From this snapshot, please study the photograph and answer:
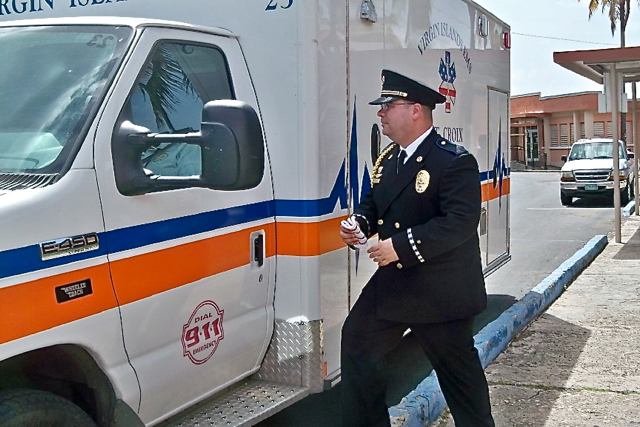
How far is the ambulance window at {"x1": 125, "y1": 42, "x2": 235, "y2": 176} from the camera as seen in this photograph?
3.23m

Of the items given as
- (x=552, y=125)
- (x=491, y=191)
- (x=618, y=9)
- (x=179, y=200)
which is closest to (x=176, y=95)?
(x=179, y=200)

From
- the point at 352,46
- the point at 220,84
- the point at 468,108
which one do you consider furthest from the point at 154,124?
the point at 468,108

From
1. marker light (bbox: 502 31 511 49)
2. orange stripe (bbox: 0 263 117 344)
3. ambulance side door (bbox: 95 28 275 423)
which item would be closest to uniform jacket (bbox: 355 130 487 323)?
ambulance side door (bbox: 95 28 275 423)

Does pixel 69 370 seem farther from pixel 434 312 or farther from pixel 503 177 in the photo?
pixel 503 177

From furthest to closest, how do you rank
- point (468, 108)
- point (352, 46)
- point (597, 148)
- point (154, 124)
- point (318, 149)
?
point (597, 148), point (468, 108), point (352, 46), point (318, 149), point (154, 124)

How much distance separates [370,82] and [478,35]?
2.61m

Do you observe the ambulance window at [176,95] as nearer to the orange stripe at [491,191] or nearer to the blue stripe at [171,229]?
the blue stripe at [171,229]

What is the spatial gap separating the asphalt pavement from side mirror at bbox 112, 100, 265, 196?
181cm

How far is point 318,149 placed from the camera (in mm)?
3918

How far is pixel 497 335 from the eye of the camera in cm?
586

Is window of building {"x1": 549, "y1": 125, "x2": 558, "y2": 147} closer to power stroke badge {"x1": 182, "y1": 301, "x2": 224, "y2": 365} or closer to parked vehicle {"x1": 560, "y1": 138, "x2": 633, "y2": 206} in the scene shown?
parked vehicle {"x1": 560, "y1": 138, "x2": 633, "y2": 206}

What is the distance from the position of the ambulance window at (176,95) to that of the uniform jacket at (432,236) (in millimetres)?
916

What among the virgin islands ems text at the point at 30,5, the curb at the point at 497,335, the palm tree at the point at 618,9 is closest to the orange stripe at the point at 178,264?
the curb at the point at 497,335

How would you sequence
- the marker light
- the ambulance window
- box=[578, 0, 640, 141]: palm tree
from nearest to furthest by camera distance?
1. the ambulance window
2. the marker light
3. box=[578, 0, 640, 141]: palm tree
